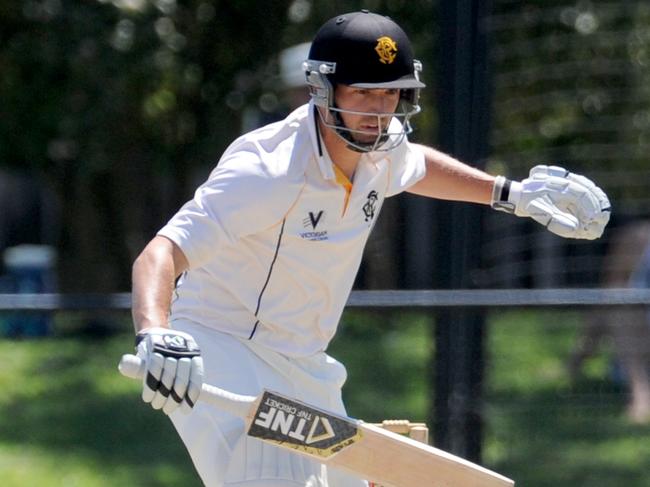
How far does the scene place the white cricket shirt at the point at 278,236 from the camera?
3.64 metres

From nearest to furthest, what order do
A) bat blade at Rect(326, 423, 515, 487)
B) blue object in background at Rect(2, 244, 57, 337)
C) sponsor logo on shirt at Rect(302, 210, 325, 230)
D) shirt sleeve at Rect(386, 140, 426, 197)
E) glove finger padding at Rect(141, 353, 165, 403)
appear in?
glove finger padding at Rect(141, 353, 165, 403) < bat blade at Rect(326, 423, 515, 487) < sponsor logo on shirt at Rect(302, 210, 325, 230) < shirt sleeve at Rect(386, 140, 426, 197) < blue object in background at Rect(2, 244, 57, 337)

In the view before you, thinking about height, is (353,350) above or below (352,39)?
below

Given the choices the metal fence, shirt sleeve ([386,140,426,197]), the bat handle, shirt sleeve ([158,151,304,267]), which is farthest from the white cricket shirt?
the metal fence

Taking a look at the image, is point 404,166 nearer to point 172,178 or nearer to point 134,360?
point 134,360

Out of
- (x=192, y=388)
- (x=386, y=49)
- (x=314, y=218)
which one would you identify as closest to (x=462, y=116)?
(x=386, y=49)

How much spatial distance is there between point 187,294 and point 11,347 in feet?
5.82

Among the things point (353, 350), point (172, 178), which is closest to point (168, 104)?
point (172, 178)

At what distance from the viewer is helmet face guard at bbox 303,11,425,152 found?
149 inches

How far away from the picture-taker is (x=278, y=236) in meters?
3.77

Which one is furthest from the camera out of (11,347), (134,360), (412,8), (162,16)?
(162,16)

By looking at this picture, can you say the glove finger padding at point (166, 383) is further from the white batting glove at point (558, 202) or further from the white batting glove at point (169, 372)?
the white batting glove at point (558, 202)

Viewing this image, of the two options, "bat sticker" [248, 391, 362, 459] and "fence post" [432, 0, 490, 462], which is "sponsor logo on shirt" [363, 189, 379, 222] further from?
"fence post" [432, 0, 490, 462]

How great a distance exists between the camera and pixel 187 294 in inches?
155

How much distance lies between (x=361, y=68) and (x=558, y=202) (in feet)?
2.65
